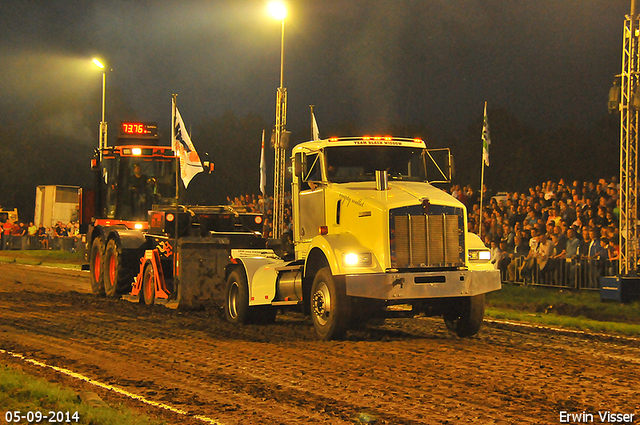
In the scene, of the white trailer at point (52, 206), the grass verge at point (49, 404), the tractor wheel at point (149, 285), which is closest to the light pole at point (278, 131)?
the tractor wheel at point (149, 285)

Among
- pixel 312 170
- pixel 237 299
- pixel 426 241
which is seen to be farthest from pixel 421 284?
pixel 237 299

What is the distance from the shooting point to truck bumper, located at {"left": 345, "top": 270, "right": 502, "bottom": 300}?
1092cm

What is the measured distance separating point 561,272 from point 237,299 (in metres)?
8.67

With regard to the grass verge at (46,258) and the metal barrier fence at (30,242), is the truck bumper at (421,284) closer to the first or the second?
the grass verge at (46,258)

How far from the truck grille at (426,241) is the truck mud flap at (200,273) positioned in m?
4.85

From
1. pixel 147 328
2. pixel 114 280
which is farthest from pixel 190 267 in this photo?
pixel 114 280

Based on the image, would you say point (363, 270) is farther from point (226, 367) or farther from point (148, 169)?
point (148, 169)

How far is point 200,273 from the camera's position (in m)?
15.1

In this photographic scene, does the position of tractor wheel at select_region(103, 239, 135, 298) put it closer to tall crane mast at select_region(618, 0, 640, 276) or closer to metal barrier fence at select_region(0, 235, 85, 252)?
tall crane mast at select_region(618, 0, 640, 276)

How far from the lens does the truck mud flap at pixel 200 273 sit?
49.3 ft

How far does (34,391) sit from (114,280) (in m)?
10.7

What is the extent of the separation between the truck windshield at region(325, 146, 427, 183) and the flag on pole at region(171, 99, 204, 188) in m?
A: 6.87

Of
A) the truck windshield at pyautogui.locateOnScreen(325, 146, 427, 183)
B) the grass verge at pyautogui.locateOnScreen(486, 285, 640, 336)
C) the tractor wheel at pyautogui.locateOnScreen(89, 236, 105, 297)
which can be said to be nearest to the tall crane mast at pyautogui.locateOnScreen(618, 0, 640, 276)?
the grass verge at pyautogui.locateOnScreen(486, 285, 640, 336)

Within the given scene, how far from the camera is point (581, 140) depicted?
46.6m
